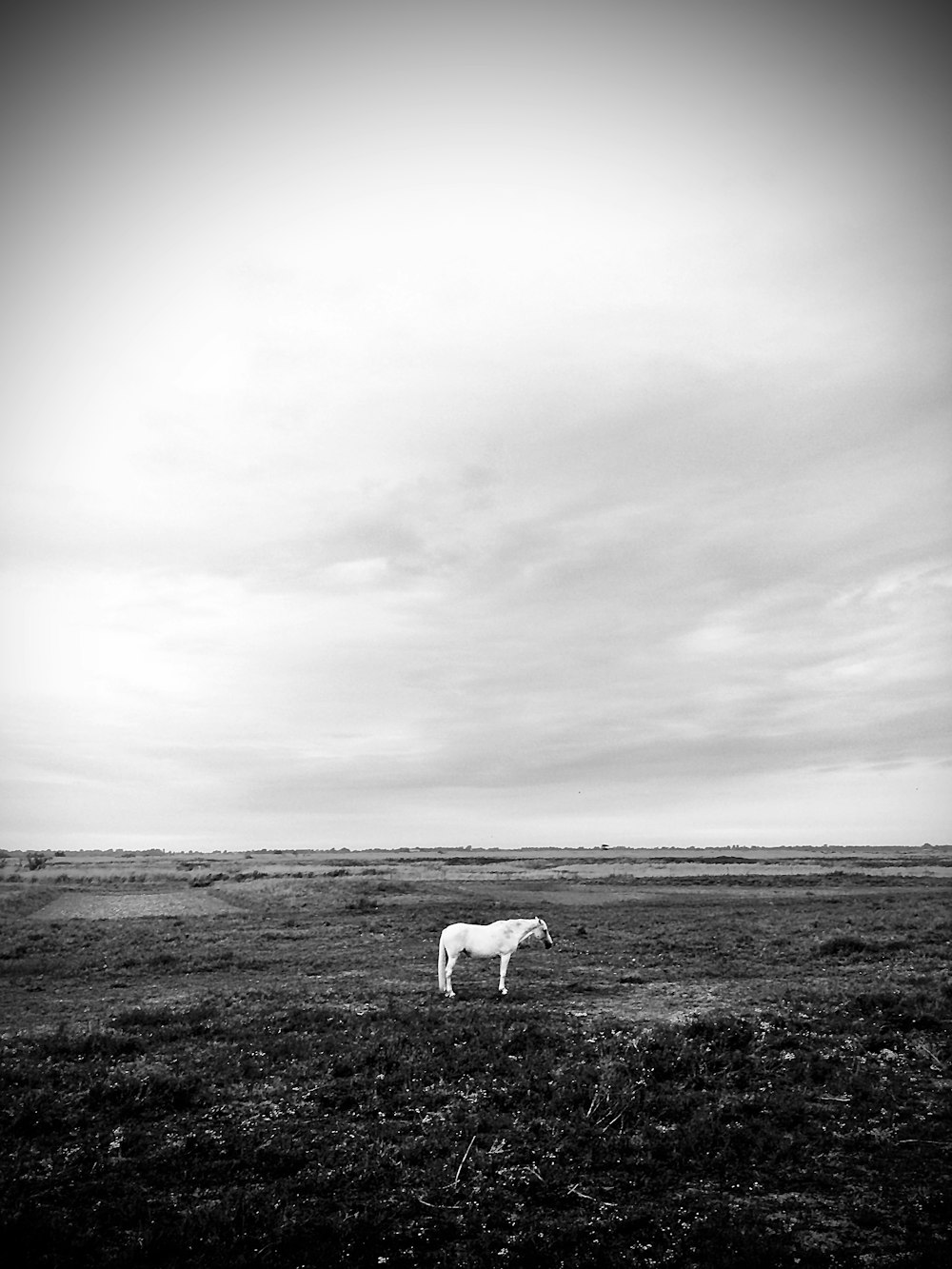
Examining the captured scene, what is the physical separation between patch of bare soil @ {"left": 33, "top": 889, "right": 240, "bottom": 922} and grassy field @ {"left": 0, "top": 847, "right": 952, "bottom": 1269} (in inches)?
798

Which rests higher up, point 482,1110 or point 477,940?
point 477,940

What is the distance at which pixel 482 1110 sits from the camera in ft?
44.1

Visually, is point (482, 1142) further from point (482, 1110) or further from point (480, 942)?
point (480, 942)

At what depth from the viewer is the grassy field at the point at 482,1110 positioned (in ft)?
31.0

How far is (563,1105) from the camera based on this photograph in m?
13.6

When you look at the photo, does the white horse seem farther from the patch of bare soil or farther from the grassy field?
the patch of bare soil

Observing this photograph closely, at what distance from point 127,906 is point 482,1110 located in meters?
48.9

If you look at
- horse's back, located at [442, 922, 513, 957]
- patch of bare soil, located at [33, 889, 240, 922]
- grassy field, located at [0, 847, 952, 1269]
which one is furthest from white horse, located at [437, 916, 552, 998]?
patch of bare soil, located at [33, 889, 240, 922]

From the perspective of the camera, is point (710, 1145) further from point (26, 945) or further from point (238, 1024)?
point (26, 945)

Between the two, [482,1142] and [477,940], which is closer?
[482,1142]

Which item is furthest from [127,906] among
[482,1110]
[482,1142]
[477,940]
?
[482,1142]

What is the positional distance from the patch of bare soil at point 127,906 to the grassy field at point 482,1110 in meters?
20.3

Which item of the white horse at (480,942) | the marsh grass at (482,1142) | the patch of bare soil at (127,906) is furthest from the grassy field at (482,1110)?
the patch of bare soil at (127,906)

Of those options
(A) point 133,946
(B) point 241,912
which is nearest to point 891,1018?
(A) point 133,946
